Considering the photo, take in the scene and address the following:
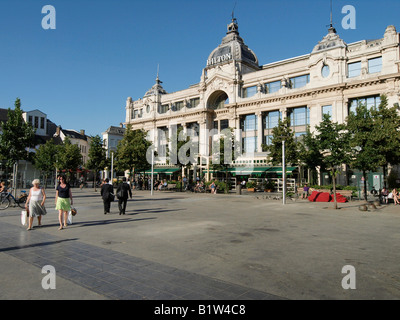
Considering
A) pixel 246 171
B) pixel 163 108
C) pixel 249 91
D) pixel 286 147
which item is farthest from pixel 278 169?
pixel 163 108

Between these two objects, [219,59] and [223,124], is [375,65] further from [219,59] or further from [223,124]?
[219,59]

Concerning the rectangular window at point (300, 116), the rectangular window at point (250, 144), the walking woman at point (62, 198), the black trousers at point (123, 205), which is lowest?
the black trousers at point (123, 205)

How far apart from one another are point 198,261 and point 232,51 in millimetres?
45928

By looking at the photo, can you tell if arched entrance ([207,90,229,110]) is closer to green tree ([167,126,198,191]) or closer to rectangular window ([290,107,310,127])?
rectangular window ([290,107,310,127])

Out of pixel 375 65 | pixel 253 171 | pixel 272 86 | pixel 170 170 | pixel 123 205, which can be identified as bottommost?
pixel 123 205

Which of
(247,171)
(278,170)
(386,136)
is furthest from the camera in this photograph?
(247,171)

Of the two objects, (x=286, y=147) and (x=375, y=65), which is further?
(x=375, y=65)

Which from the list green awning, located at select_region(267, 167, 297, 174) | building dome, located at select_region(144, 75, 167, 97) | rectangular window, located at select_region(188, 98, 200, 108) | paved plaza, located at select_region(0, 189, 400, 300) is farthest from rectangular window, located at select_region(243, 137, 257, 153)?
paved plaza, located at select_region(0, 189, 400, 300)

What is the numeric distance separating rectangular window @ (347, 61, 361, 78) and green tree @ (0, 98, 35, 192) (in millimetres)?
35512

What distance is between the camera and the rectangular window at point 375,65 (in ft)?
107

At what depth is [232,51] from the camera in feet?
153

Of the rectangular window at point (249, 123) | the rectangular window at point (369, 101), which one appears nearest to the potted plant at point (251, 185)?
the rectangular window at point (249, 123)

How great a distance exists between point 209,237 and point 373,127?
19.7 meters

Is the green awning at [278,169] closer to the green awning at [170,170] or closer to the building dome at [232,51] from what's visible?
the green awning at [170,170]
